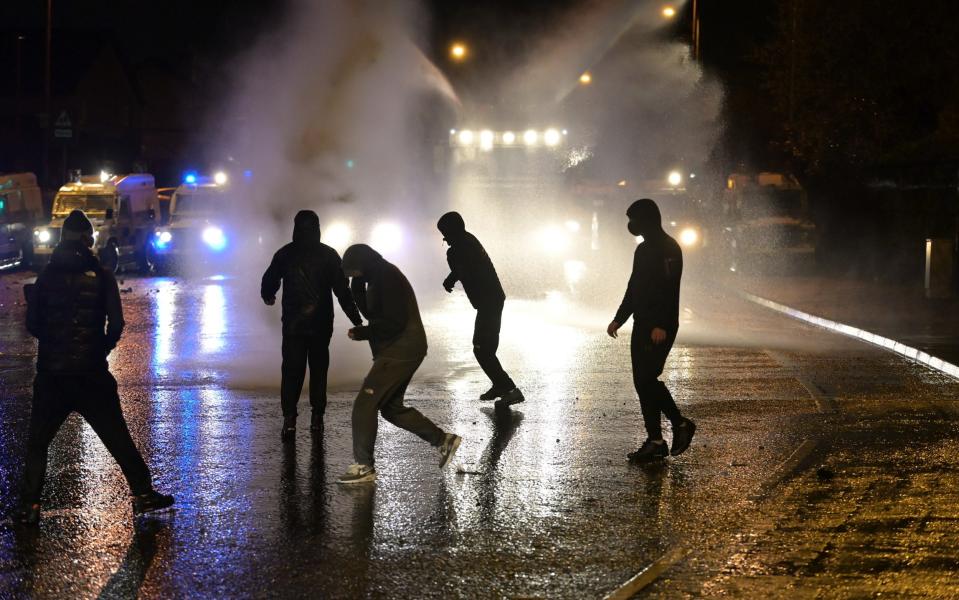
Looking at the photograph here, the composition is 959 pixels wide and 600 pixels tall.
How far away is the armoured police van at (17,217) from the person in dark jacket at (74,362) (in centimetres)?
2549

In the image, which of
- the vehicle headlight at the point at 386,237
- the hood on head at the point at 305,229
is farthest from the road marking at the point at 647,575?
the vehicle headlight at the point at 386,237

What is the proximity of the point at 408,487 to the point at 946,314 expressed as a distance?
13.9m

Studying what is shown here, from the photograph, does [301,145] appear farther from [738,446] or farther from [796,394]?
[738,446]

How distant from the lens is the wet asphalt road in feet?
19.4

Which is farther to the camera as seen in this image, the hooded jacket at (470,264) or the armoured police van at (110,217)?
the armoured police van at (110,217)

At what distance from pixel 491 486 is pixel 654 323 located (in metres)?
1.70

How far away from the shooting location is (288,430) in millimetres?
9297

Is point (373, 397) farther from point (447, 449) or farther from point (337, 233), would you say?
point (337, 233)

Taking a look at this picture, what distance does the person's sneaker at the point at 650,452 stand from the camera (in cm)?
851

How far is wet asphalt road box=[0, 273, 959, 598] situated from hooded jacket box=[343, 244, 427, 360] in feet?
2.86

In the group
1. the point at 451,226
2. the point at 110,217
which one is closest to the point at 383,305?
the point at 451,226

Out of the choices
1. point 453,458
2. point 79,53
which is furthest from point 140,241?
point 79,53

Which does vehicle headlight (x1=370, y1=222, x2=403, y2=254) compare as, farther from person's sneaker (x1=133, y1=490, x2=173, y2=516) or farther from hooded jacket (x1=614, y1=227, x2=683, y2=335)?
person's sneaker (x1=133, y1=490, x2=173, y2=516)

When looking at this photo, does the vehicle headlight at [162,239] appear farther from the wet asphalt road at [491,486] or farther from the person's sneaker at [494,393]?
the person's sneaker at [494,393]
